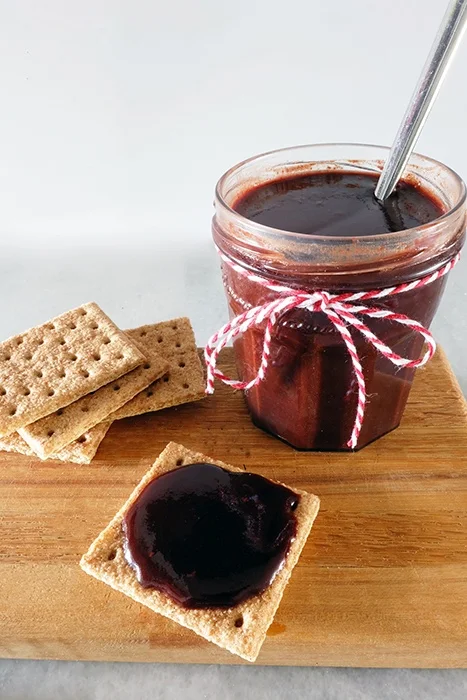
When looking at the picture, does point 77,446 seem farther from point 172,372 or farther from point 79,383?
point 172,372

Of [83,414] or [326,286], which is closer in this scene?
[326,286]

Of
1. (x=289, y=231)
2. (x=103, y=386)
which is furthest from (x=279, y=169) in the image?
(x=103, y=386)

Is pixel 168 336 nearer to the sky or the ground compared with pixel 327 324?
nearer to the ground

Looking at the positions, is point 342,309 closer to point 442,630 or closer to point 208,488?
point 208,488

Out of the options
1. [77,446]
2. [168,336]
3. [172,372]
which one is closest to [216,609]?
[77,446]

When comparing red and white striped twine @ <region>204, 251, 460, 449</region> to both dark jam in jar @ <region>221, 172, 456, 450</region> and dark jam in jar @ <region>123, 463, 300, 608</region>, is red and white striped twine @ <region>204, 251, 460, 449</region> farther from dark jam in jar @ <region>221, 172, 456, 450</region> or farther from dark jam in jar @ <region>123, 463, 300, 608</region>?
dark jam in jar @ <region>123, 463, 300, 608</region>

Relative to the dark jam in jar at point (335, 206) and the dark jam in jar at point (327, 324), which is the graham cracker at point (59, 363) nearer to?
the dark jam in jar at point (327, 324)
